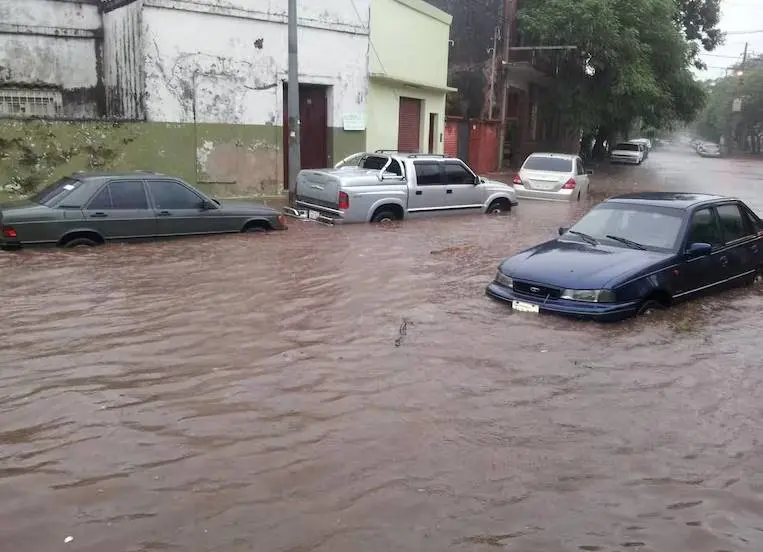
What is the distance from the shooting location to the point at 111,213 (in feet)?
34.2

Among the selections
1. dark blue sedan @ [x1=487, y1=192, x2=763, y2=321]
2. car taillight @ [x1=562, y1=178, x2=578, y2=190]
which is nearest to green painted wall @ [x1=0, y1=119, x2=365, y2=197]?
car taillight @ [x1=562, y1=178, x2=578, y2=190]

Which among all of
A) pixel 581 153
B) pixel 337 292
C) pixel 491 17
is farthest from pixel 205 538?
pixel 581 153

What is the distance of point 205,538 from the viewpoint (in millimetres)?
3670

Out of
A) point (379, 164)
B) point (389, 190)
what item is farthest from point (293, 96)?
point (389, 190)

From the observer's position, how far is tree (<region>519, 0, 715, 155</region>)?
2756 cm

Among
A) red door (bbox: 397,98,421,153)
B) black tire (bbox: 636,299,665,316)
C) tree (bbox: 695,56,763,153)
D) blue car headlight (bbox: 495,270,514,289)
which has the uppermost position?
tree (bbox: 695,56,763,153)

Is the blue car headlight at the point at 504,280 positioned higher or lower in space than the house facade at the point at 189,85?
lower

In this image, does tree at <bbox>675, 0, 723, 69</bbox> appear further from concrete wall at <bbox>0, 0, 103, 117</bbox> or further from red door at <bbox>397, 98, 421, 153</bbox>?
concrete wall at <bbox>0, 0, 103, 117</bbox>

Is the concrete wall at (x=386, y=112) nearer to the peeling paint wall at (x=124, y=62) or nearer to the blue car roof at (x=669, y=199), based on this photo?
the peeling paint wall at (x=124, y=62)

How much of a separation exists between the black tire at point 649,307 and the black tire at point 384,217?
6.60m

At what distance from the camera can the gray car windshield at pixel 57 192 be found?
33.1 feet

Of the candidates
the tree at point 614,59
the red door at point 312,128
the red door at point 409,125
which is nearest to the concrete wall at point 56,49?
the red door at point 312,128

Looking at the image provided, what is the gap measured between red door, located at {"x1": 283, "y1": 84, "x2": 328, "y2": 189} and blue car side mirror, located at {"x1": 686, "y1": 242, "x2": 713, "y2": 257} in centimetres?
1218

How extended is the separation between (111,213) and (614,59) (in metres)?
23.4
